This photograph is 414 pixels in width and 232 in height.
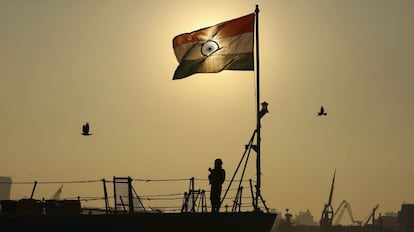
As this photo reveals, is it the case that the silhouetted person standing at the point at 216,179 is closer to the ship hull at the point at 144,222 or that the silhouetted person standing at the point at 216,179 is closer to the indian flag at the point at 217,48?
the ship hull at the point at 144,222

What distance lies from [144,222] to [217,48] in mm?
7844

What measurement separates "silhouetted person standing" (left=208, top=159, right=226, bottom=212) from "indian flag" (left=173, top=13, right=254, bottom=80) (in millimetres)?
4143

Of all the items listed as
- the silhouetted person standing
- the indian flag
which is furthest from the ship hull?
the indian flag

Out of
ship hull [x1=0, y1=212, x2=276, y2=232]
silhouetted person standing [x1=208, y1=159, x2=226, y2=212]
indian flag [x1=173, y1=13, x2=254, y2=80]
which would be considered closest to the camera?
ship hull [x1=0, y1=212, x2=276, y2=232]

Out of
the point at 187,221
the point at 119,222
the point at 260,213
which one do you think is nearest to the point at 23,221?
the point at 119,222

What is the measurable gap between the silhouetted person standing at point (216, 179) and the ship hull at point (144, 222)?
2.17 feet

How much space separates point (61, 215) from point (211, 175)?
6016 millimetres

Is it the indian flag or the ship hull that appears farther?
the indian flag

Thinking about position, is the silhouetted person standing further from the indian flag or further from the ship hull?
the indian flag

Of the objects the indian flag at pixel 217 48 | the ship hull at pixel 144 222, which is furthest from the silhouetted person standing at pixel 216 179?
the indian flag at pixel 217 48

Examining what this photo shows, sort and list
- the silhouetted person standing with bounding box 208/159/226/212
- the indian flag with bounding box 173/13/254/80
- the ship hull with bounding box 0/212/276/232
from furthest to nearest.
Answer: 1. the indian flag with bounding box 173/13/254/80
2. the silhouetted person standing with bounding box 208/159/226/212
3. the ship hull with bounding box 0/212/276/232

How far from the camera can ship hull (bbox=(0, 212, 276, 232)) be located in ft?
111

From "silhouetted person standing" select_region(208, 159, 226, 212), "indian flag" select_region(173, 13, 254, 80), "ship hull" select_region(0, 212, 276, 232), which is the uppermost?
"indian flag" select_region(173, 13, 254, 80)

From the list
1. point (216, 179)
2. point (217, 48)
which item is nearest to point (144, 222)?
point (216, 179)
